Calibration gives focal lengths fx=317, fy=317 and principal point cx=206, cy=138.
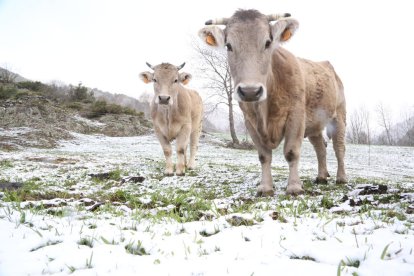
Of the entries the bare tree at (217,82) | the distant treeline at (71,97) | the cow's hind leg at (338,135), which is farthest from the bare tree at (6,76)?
the cow's hind leg at (338,135)

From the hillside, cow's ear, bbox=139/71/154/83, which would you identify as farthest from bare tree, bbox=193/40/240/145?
cow's ear, bbox=139/71/154/83

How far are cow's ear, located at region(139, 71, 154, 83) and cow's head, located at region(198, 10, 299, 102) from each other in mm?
4490

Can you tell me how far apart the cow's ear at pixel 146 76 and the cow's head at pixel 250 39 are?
4490 millimetres

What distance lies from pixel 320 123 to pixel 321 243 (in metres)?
4.82

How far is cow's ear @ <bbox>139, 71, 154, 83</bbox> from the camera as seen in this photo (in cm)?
961

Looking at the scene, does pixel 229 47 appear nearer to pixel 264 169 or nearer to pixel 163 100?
pixel 264 169

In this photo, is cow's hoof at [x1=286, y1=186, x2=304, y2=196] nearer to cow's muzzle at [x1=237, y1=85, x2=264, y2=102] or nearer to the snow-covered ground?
the snow-covered ground

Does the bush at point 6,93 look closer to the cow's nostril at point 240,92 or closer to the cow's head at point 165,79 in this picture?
the cow's head at point 165,79

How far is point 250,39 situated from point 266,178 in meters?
2.38

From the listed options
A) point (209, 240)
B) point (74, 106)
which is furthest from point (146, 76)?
point (74, 106)

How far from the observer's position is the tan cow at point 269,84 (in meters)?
4.79

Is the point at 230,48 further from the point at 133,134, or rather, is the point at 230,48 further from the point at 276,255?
the point at 133,134

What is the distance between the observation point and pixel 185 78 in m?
10.1

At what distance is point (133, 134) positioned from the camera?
34062mm
